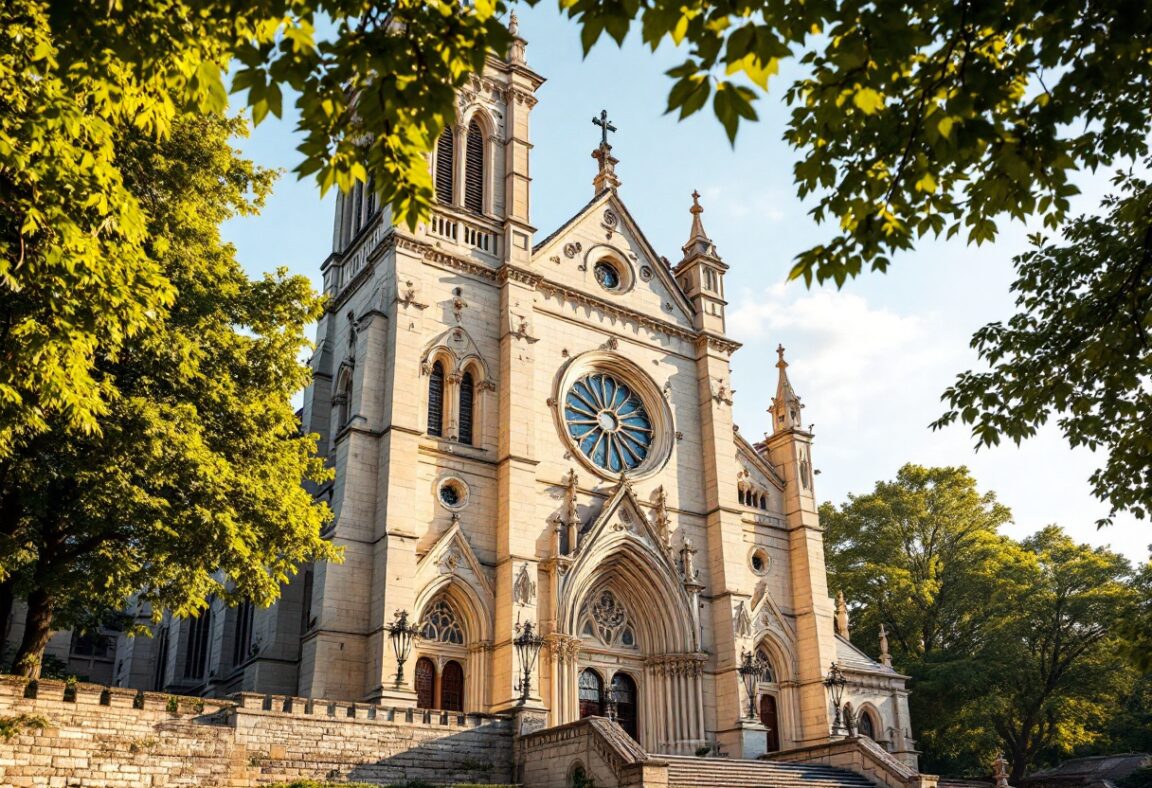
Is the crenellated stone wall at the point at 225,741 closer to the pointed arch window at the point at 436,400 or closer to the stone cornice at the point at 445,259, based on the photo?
the pointed arch window at the point at 436,400

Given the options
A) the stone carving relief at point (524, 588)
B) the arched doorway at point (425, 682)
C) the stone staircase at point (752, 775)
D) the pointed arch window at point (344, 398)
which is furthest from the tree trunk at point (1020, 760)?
the pointed arch window at point (344, 398)

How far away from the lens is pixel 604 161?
127 feet

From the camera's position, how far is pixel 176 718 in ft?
61.4

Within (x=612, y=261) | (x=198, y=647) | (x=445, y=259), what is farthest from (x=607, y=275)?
(x=198, y=647)

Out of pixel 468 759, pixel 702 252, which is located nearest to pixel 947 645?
pixel 702 252

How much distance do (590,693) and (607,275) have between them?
14417 mm

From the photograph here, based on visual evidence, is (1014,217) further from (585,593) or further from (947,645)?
(947,645)

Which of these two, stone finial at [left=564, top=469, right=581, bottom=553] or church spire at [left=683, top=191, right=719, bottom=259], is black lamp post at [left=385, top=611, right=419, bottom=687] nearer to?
stone finial at [left=564, top=469, right=581, bottom=553]

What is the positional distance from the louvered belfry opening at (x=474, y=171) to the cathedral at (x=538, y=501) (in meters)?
0.07

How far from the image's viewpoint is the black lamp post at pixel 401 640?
2403 cm

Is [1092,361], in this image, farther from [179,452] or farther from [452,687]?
[452,687]

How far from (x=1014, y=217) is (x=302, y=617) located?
23.8 m

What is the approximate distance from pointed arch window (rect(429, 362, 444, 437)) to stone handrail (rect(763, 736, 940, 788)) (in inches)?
531

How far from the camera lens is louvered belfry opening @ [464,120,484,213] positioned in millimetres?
32656
